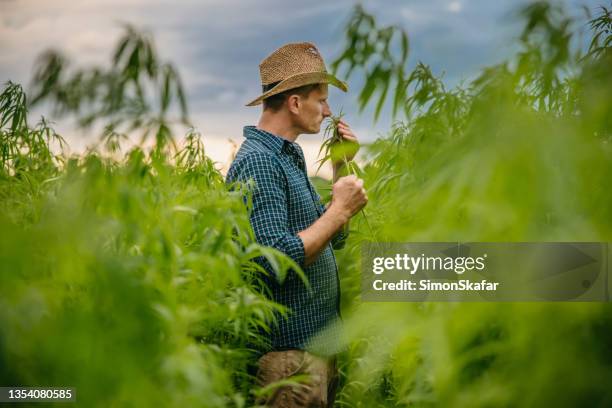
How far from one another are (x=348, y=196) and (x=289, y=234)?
24 centimetres

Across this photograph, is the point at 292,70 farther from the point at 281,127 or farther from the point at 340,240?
the point at 340,240

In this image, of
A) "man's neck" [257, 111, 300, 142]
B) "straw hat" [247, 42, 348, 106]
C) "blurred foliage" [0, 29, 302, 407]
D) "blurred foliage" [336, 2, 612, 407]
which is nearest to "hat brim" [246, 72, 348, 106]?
"straw hat" [247, 42, 348, 106]

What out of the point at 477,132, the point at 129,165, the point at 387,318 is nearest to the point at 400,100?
the point at 477,132

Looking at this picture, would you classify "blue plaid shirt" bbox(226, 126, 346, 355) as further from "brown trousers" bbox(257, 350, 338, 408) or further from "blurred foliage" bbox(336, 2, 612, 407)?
"blurred foliage" bbox(336, 2, 612, 407)

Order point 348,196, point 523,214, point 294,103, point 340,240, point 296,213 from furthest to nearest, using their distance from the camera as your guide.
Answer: point 340,240, point 294,103, point 296,213, point 348,196, point 523,214

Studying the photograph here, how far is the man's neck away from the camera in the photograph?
250cm

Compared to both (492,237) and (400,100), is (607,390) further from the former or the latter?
(400,100)

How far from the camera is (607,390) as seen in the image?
102 cm

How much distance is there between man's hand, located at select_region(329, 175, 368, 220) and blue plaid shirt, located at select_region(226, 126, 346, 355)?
0.57 ft

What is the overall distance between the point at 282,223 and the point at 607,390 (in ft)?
4.22

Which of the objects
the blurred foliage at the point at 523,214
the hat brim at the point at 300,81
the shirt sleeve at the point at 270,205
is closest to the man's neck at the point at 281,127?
the hat brim at the point at 300,81

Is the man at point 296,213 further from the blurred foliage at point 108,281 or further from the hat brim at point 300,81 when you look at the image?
the blurred foliage at point 108,281

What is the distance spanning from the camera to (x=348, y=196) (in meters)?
2.12

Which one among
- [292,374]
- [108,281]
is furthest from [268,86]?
[108,281]
